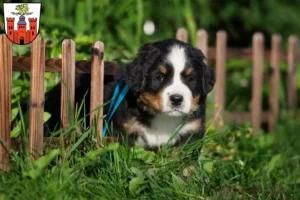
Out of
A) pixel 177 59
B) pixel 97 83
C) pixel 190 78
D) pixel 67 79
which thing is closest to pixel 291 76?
pixel 190 78

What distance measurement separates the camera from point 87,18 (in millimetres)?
8227

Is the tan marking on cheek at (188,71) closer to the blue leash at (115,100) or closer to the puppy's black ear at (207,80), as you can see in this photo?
the puppy's black ear at (207,80)

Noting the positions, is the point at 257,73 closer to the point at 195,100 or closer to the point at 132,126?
the point at 195,100

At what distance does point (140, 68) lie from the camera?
536 cm

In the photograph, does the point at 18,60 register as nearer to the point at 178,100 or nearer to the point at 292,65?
the point at 178,100

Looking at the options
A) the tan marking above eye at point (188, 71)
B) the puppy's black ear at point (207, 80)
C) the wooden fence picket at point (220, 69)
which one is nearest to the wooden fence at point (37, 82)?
the tan marking above eye at point (188, 71)

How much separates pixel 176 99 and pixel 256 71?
517 cm

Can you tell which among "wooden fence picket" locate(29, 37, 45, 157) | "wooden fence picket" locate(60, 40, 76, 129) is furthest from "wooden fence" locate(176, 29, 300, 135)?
"wooden fence picket" locate(29, 37, 45, 157)

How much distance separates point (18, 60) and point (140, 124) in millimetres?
1106

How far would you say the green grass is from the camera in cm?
414

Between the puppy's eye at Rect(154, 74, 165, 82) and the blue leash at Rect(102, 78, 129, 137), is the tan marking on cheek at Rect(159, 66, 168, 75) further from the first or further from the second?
the blue leash at Rect(102, 78, 129, 137)

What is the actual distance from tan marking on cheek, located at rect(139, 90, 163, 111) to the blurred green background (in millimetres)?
1262

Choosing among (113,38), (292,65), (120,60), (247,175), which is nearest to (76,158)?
(247,175)

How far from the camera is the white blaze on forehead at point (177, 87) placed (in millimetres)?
5129
